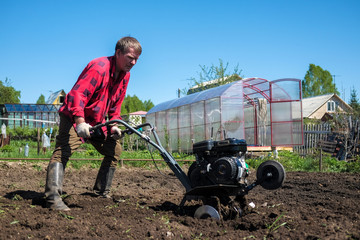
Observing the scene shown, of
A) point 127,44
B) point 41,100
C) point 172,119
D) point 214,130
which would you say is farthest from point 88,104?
point 41,100

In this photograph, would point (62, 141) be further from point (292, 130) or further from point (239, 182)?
point (292, 130)

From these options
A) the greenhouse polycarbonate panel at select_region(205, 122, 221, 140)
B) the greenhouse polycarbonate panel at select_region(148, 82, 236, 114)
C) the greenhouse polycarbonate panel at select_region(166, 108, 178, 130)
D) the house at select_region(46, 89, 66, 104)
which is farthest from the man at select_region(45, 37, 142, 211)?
A: the house at select_region(46, 89, 66, 104)

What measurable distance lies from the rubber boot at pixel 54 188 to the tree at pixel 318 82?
4983cm

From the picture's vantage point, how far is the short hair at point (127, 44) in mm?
Answer: 3963

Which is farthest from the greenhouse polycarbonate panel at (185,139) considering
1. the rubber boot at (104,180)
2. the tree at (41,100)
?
the tree at (41,100)

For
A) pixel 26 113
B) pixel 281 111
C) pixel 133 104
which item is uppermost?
pixel 133 104

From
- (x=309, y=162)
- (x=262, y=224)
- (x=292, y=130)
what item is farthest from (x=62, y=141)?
(x=292, y=130)

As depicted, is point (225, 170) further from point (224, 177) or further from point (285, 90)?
point (285, 90)

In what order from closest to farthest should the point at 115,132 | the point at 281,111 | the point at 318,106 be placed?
the point at 115,132, the point at 281,111, the point at 318,106

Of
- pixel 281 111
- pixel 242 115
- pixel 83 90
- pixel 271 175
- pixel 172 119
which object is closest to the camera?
pixel 271 175

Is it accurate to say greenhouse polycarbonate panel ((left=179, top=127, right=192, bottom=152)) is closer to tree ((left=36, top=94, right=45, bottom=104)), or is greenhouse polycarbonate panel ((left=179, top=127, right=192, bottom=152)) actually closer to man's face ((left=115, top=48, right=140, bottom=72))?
man's face ((left=115, top=48, right=140, bottom=72))

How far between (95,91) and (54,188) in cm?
111

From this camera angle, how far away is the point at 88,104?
4.17m

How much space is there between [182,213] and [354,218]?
1.63m
